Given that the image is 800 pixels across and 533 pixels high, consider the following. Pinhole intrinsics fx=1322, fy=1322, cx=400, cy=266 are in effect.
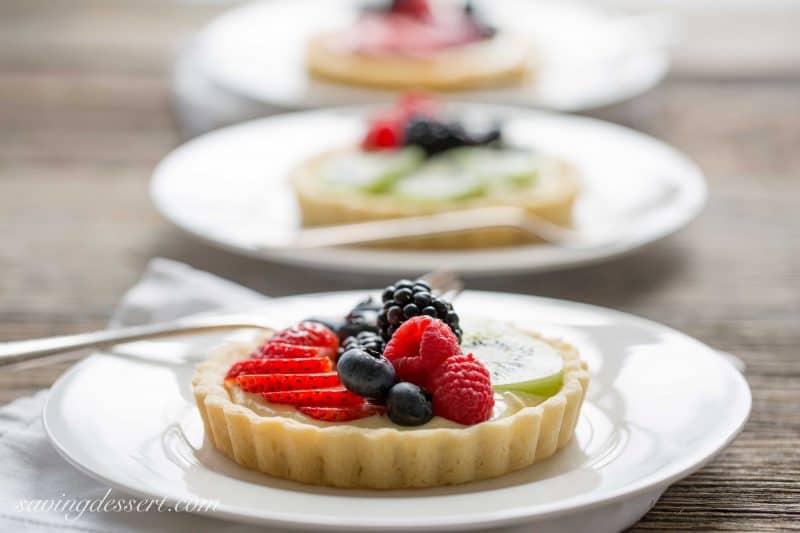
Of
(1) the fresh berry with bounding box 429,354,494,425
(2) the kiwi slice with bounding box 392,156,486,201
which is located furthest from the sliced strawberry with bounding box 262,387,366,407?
(2) the kiwi slice with bounding box 392,156,486,201

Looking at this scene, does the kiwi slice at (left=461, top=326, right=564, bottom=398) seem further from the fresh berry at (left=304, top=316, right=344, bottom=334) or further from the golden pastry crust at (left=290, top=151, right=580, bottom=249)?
the golden pastry crust at (left=290, top=151, right=580, bottom=249)

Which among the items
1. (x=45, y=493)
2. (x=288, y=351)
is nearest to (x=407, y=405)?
(x=288, y=351)

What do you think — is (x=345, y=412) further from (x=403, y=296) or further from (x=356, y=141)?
(x=356, y=141)

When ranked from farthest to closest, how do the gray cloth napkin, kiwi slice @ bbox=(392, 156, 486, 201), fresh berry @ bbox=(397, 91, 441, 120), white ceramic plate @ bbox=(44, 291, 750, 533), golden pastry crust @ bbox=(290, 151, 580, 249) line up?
1. fresh berry @ bbox=(397, 91, 441, 120)
2. kiwi slice @ bbox=(392, 156, 486, 201)
3. golden pastry crust @ bbox=(290, 151, 580, 249)
4. the gray cloth napkin
5. white ceramic plate @ bbox=(44, 291, 750, 533)

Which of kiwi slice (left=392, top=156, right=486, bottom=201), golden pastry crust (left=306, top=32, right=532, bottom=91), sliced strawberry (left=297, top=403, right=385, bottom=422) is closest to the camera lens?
sliced strawberry (left=297, top=403, right=385, bottom=422)

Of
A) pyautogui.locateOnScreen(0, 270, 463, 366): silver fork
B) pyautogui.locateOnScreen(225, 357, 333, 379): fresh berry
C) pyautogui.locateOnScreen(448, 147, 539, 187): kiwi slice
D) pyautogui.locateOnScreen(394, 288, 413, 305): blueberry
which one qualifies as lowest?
pyautogui.locateOnScreen(448, 147, 539, 187): kiwi slice

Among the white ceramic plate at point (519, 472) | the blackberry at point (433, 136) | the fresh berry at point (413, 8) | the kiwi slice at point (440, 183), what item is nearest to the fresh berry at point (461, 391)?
the white ceramic plate at point (519, 472)

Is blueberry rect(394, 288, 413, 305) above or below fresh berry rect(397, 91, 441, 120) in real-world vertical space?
above

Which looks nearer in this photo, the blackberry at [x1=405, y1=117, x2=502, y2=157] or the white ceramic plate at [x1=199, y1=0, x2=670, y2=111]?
the blackberry at [x1=405, y1=117, x2=502, y2=157]
